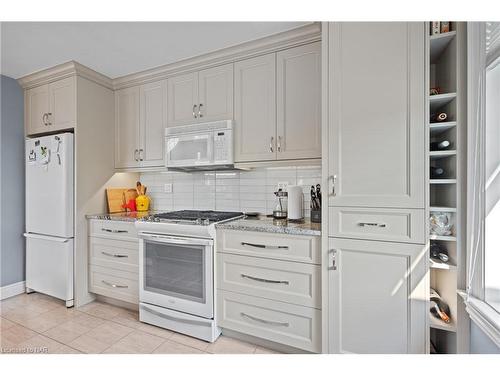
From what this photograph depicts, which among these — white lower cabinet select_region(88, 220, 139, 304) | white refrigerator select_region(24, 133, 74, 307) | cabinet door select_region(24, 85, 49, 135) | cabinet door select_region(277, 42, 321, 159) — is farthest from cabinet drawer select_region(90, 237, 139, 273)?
cabinet door select_region(277, 42, 321, 159)

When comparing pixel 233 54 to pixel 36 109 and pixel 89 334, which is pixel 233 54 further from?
pixel 89 334

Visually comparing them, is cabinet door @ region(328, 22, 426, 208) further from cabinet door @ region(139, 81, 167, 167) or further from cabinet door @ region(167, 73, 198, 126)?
cabinet door @ region(139, 81, 167, 167)

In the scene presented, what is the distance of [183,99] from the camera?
7.38 feet

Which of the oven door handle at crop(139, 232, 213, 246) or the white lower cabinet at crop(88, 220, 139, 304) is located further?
the white lower cabinet at crop(88, 220, 139, 304)

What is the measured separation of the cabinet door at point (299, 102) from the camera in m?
1.77

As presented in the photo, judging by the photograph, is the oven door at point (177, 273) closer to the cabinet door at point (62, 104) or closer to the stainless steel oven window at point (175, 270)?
the stainless steel oven window at point (175, 270)

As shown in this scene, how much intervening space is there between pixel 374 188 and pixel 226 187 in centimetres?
143

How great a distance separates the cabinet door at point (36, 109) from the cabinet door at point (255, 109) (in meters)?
2.08

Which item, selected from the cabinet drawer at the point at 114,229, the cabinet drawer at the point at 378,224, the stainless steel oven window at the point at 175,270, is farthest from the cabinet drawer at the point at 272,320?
the cabinet drawer at the point at 114,229

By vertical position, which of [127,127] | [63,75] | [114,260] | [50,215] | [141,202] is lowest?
[114,260]

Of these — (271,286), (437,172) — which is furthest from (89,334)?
(437,172)

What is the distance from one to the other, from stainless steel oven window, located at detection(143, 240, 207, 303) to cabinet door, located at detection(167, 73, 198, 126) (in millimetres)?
1169

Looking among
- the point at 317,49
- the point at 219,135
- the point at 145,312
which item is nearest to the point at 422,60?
the point at 317,49

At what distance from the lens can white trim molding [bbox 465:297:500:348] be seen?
1013 mm
